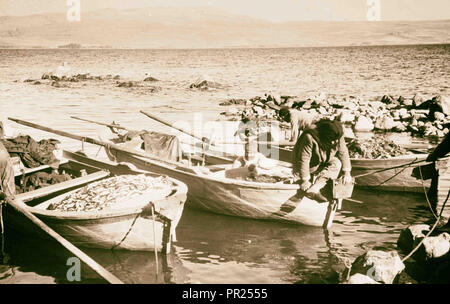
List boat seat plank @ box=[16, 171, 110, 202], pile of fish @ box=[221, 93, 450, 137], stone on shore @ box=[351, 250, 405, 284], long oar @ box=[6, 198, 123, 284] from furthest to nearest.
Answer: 1. pile of fish @ box=[221, 93, 450, 137]
2. boat seat plank @ box=[16, 171, 110, 202]
3. stone on shore @ box=[351, 250, 405, 284]
4. long oar @ box=[6, 198, 123, 284]

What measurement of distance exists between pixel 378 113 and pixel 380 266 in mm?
16745

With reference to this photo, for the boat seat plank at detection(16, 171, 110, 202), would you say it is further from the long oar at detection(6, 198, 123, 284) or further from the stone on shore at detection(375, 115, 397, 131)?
the stone on shore at detection(375, 115, 397, 131)

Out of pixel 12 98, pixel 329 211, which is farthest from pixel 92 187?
pixel 12 98

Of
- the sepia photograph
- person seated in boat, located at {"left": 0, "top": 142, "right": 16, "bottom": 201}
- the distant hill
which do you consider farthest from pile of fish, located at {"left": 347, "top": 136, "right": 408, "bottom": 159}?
the distant hill

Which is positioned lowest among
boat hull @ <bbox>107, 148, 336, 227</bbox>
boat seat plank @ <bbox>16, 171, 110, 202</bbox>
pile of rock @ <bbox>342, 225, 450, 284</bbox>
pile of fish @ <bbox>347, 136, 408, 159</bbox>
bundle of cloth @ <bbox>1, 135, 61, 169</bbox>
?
pile of rock @ <bbox>342, 225, 450, 284</bbox>

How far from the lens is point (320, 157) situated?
8375 millimetres

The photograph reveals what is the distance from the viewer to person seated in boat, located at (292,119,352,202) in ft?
26.0

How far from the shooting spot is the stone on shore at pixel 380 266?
6.41 m

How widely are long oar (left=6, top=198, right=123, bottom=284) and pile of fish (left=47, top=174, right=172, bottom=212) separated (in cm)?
54

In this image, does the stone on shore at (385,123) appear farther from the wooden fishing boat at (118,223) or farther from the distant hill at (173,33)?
the distant hill at (173,33)

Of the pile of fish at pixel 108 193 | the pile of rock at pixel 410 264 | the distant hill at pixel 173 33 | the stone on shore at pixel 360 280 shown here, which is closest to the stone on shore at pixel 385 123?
the pile of rock at pixel 410 264

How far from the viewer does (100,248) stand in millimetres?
7766

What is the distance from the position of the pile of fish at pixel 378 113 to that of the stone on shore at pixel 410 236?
1022cm
